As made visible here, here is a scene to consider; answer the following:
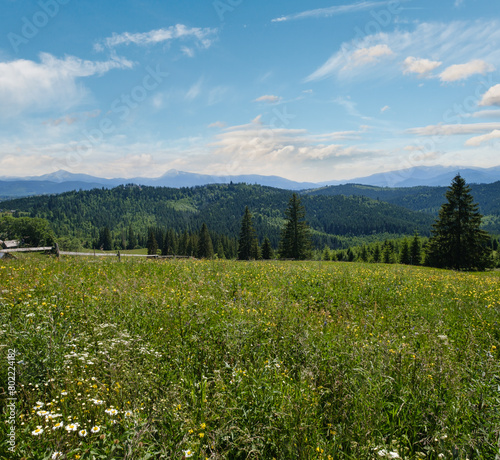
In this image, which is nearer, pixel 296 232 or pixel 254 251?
pixel 296 232

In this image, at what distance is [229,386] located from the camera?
12.6ft

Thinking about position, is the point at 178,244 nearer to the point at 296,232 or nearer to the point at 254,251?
the point at 254,251

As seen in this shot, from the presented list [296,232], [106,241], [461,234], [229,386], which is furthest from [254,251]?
[106,241]

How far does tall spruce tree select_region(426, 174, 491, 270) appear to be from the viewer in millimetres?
40188

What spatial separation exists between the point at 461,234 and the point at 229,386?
4845 cm

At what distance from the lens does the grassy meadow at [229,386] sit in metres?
2.88

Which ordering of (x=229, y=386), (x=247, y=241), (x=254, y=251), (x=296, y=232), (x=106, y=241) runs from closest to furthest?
1. (x=229, y=386)
2. (x=296, y=232)
3. (x=247, y=241)
4. (x=254, y=251)
5. (x=106, y=241)

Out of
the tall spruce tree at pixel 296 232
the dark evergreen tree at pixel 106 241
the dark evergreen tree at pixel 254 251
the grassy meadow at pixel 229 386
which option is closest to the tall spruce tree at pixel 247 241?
the dark evergreen tree at pixel 254 251

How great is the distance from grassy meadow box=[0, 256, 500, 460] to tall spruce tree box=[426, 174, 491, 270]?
137 ft

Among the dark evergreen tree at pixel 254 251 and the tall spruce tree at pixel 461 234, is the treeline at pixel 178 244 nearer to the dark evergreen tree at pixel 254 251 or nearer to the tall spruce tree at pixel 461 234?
the dark evergreen tree at pixel 254 251

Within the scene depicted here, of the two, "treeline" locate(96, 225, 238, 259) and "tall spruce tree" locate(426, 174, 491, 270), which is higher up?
"tall spruce tree" locate(426, 174, 491, 270)

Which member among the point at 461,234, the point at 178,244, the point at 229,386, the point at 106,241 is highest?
the point at 229,386

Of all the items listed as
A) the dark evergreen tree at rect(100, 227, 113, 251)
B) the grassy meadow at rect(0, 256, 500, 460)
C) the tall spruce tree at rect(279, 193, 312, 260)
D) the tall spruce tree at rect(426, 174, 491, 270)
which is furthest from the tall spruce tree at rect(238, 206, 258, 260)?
the dark evergreen tree at rect(100, 227, 113, 251)

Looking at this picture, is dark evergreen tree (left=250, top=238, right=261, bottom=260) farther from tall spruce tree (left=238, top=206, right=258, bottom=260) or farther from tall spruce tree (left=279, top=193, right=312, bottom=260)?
tall spruce tree (left=279, top=193, right=312, bottom=260)
